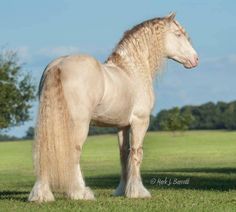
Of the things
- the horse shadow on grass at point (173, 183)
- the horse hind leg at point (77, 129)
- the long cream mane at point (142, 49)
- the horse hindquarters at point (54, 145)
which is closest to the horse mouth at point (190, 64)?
the long cream mane at point (142, 49)

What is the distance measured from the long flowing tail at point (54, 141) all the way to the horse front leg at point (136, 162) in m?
1.57

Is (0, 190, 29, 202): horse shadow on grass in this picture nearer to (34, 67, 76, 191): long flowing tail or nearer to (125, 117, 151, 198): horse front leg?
(34, 67, 76, 191): long flowing tail

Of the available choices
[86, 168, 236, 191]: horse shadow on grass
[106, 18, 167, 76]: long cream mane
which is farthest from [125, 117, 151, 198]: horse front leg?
[86, 168, 236, 191]: horse shadow on grass

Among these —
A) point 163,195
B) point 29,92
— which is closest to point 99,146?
point 29,92

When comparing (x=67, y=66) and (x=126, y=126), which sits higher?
(x=67, y=66)

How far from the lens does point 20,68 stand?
61.5m

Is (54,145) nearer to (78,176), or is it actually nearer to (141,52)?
(78,176)

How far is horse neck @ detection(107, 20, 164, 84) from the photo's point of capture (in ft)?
40.1

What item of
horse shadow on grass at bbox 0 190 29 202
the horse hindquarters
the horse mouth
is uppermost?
the horse mouth

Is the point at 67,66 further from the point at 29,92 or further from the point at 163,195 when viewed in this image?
the point at 29,92

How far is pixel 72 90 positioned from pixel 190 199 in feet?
8.48

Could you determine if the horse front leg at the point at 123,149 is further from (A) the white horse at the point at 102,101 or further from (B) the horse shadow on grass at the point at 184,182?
(B) the horse shadow on grass at the point at 184,182

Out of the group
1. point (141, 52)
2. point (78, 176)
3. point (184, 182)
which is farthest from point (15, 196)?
point (184, 182)

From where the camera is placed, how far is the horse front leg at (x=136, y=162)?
38.9 feet
